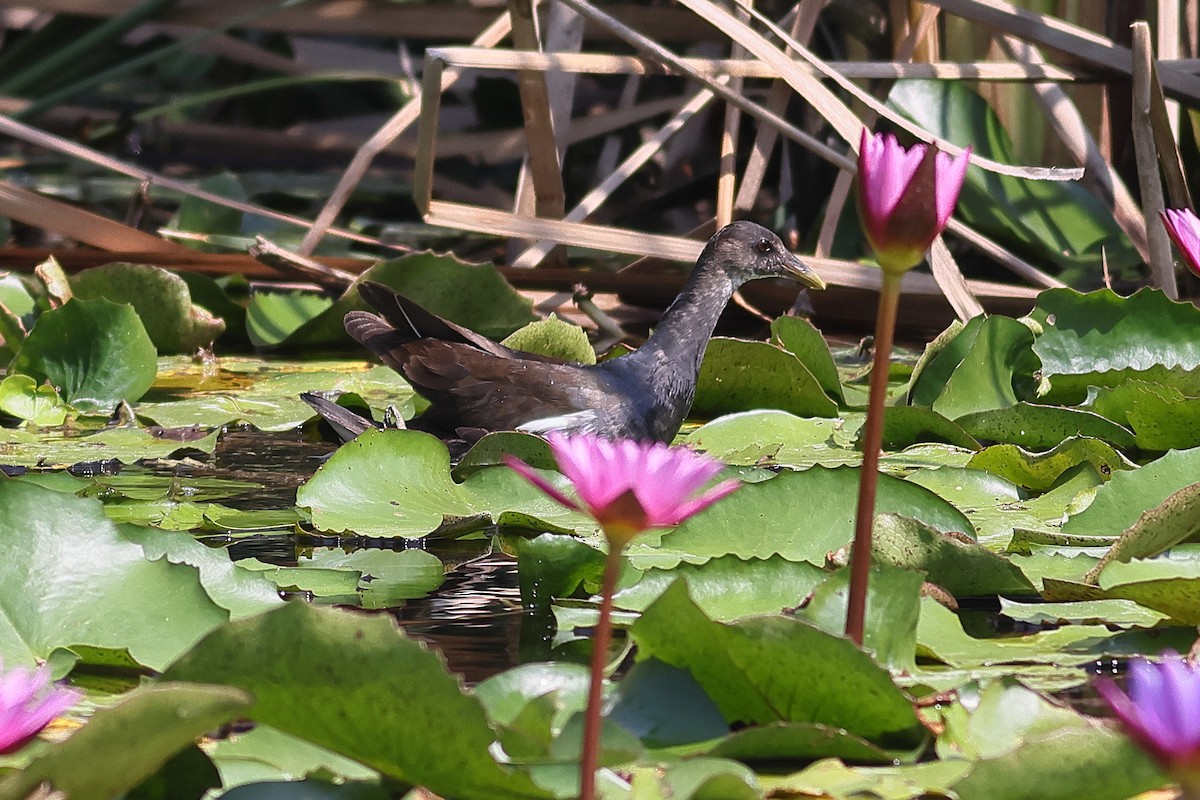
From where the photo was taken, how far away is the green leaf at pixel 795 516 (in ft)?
5.14

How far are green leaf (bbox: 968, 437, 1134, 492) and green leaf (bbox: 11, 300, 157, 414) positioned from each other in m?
1.41

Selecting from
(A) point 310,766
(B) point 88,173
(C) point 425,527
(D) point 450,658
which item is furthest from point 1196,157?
(B) point 88,173

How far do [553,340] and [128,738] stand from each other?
203 cm

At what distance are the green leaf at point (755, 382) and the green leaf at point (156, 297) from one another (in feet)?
3.38

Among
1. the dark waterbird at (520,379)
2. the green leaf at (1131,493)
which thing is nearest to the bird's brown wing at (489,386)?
the dark waterbird at (520,379)

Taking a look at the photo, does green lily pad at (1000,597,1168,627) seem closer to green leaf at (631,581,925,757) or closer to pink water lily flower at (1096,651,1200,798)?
green leaf at (631,581,925,757)

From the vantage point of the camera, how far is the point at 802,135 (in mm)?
2781

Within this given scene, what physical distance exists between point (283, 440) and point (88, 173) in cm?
321

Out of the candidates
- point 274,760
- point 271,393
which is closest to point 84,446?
point 271,393

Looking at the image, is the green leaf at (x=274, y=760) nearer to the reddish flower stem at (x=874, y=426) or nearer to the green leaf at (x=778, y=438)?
the reddish flower stem at (x=874, y=426)

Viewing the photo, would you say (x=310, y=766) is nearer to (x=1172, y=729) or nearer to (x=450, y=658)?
(x=450, y=658)

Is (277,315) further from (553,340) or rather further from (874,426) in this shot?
(874,426)

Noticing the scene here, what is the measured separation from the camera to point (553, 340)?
2.83 metres

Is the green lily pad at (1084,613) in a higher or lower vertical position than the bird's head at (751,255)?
lower
